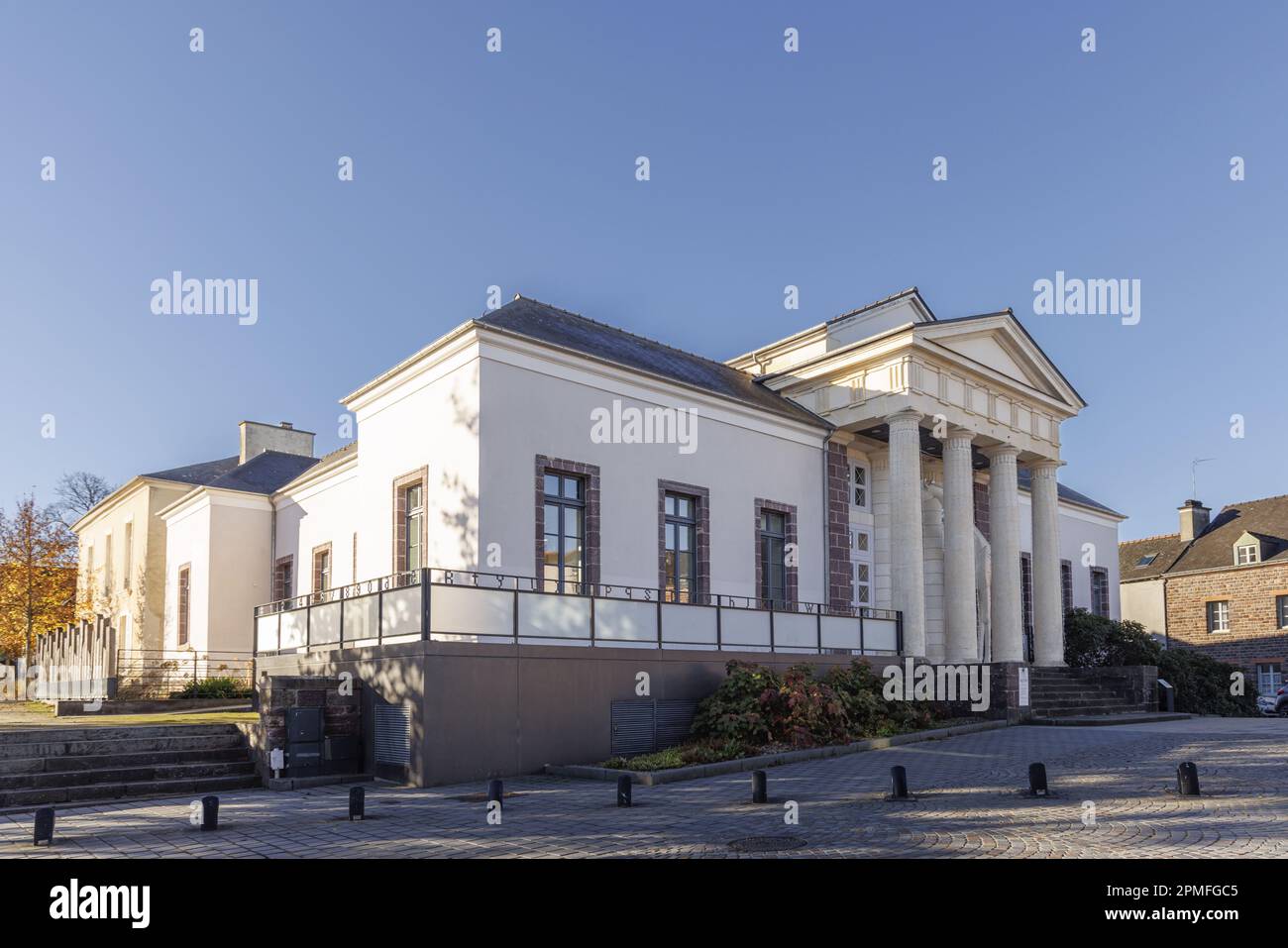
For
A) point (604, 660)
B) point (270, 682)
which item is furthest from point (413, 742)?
point (604, 660)

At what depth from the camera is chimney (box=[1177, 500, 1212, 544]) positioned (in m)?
44.8

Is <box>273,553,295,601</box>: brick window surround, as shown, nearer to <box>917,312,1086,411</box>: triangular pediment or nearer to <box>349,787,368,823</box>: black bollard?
<box>917,312,1086,411</box>: triangular pediment

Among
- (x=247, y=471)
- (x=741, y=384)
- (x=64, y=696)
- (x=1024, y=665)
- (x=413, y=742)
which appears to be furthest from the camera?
(x=247, y=471)

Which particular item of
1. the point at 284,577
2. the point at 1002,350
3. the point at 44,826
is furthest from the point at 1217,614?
the point at 44,826

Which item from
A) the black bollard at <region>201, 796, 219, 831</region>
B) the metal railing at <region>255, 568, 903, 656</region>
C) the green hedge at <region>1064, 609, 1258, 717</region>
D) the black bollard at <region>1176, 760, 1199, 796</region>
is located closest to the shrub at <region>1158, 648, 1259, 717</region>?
the green hedge at <region>1064, 609, 1258, 717</region>

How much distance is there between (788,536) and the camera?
21.1 meters

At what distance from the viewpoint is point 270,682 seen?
13250 millimetres

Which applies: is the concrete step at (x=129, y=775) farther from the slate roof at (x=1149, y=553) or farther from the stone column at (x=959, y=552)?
the slate roof at (x=1149, y=553)

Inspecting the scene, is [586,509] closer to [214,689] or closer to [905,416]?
[905,416]

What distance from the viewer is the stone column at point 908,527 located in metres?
20.7

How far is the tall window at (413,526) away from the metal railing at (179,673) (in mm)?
9452

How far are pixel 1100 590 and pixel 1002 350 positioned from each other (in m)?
12.8
